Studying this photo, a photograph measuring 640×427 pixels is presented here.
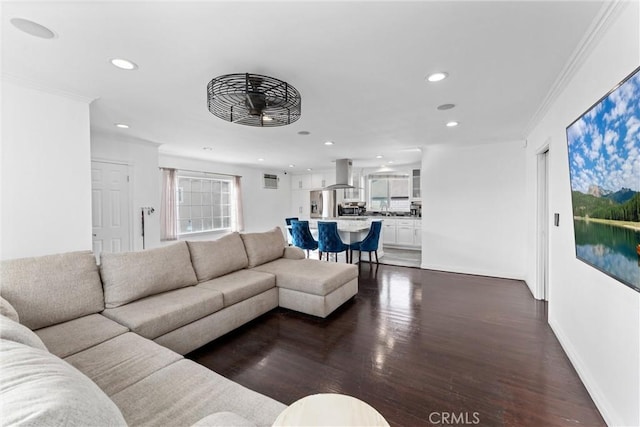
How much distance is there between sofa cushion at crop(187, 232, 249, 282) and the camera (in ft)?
9.85

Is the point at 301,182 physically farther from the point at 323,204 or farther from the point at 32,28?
the point at 32,28

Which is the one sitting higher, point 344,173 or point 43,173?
point 344,173

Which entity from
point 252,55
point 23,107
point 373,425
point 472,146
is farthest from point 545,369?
point 23,107

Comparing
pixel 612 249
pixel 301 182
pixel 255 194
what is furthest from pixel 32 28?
pixel 301 182

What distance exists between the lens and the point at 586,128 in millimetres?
1840

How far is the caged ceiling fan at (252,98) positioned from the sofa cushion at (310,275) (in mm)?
1758

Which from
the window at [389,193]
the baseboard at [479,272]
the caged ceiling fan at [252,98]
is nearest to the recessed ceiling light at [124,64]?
the caged ceiling fan at [252,98]

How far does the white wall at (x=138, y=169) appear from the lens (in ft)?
13.5

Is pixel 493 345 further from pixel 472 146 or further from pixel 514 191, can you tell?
pixel 472 146

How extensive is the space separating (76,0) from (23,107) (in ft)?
5.30

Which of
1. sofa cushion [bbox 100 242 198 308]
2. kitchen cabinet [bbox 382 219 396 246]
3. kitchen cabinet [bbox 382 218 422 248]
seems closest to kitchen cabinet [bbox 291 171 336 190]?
kitchen cabinet [bbox 382 219 396 246]

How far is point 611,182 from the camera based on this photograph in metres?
1.53

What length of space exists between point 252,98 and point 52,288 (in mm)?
2019

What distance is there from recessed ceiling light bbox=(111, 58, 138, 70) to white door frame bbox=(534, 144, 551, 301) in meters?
4.52
